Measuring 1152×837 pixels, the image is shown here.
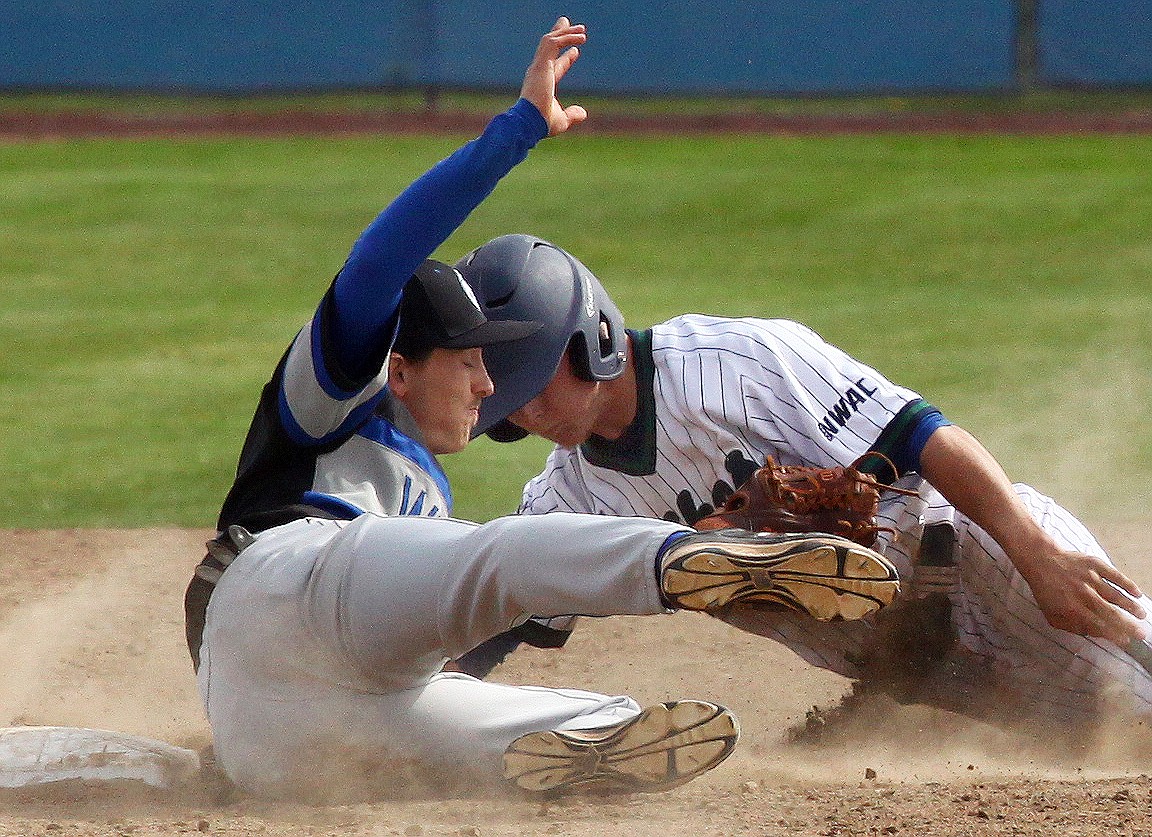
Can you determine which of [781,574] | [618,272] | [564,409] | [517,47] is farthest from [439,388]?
[517,47]

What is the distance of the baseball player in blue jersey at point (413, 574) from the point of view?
2.64 meters

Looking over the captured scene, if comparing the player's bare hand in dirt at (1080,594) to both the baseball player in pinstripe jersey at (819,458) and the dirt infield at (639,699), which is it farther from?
the dirt infield at (639,699)

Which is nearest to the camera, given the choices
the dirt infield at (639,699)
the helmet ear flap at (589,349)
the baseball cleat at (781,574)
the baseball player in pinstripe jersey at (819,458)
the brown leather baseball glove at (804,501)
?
the baseball cleat at (781,574)

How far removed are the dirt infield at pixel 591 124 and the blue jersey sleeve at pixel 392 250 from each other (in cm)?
1452

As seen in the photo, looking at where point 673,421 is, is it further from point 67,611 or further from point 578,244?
point 578,244

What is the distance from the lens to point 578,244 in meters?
12.1

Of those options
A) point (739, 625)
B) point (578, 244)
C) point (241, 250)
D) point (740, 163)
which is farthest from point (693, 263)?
point (739, 625)

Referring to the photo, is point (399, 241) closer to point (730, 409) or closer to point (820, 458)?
point (730, 409)

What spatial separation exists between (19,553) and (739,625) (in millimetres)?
2632

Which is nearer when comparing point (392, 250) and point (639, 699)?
point (392, 250)

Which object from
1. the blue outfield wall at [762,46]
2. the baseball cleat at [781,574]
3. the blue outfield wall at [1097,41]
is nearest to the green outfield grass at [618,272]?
the blue outfield wall at [762,46]

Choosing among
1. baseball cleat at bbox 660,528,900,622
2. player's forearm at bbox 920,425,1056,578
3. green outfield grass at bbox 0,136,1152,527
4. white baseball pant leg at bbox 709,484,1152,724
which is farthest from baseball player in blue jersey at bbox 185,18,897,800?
green outfield grass at bbox 0,136,1152,527

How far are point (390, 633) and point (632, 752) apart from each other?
484 millimetres

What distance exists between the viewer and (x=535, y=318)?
11.3ft
